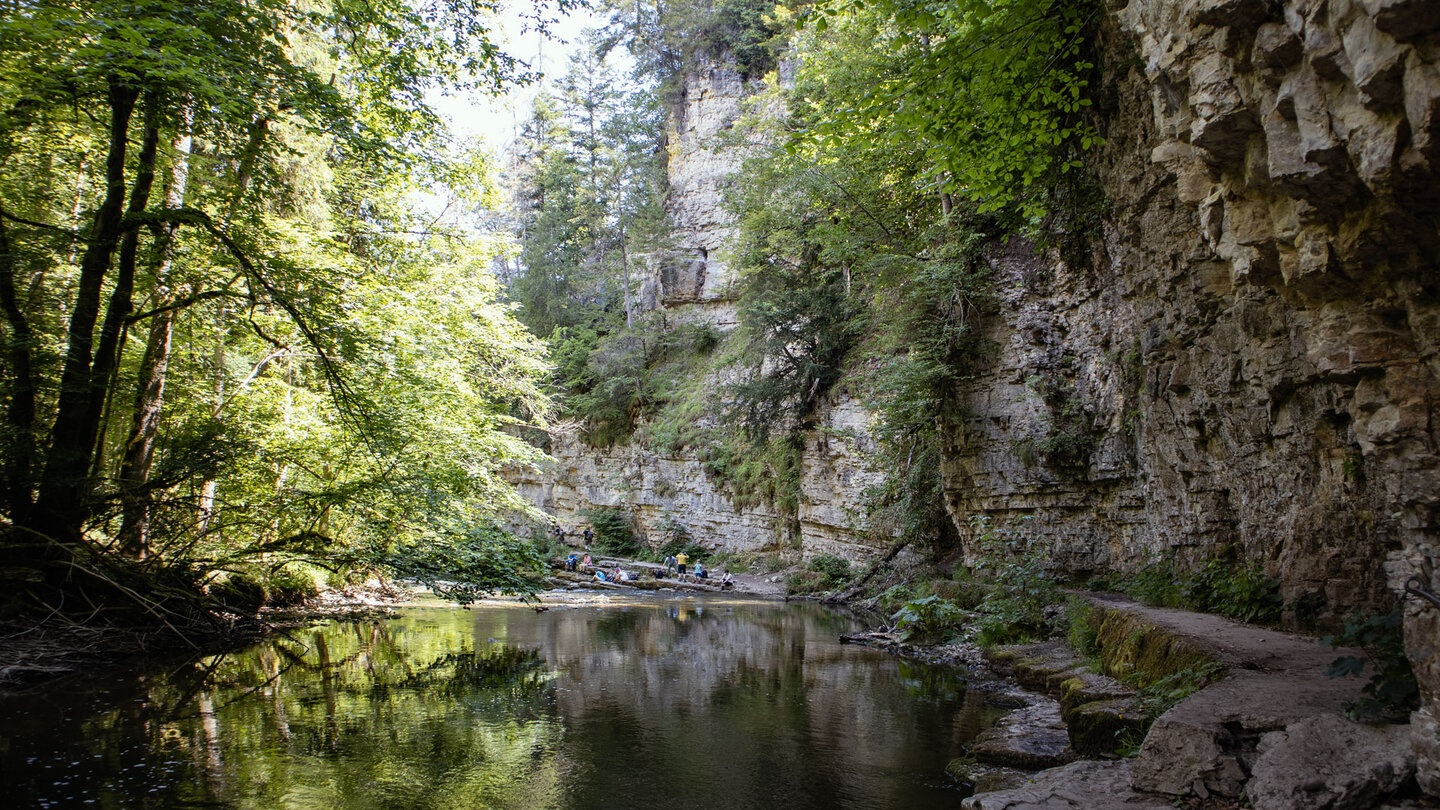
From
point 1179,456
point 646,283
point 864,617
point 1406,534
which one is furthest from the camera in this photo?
point 646,283

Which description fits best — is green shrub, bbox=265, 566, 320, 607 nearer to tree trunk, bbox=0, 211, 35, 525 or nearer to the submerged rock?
tree trunk, bbox=0, 211, 35, 525

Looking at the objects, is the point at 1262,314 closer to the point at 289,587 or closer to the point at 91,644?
the point at 91,644

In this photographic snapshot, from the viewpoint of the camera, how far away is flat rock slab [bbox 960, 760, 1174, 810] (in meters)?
4.23

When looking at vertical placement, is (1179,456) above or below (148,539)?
above

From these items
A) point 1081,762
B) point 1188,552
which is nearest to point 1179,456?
point 1188,552

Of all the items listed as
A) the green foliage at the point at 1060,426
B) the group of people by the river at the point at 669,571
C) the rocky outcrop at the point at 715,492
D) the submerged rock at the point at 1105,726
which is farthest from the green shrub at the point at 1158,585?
the group of people by the river at the point at 669,571

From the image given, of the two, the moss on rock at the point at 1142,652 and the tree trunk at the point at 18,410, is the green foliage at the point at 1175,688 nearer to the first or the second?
the moss on rock at the point at 1142,652

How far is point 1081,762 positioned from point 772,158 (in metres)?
19.7

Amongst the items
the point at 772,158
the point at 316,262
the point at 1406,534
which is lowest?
the point at 1406,534

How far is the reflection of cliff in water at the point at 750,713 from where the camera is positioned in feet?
20.4

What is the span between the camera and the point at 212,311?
39.3 ft

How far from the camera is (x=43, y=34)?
275 inches

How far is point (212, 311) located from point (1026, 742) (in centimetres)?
1304

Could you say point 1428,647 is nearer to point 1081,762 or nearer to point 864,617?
point 1081,762
